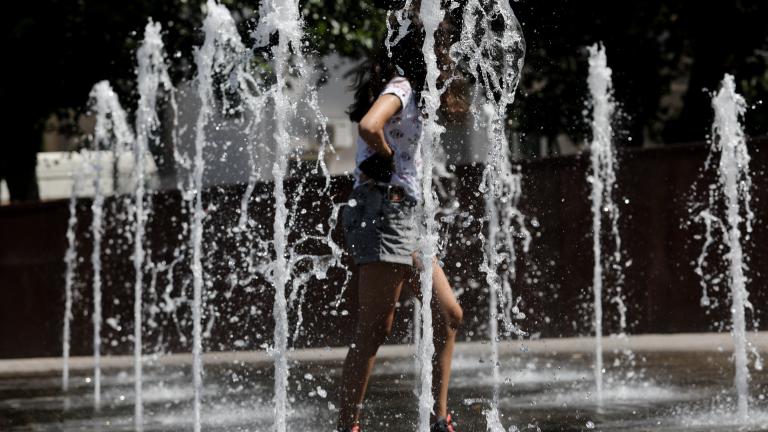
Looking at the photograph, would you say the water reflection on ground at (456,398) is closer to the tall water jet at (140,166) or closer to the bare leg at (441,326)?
the tall water jet at (140,166)

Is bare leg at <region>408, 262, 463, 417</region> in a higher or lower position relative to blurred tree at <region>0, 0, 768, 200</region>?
lower

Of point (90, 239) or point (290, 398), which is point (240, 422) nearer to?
point (290, 398)

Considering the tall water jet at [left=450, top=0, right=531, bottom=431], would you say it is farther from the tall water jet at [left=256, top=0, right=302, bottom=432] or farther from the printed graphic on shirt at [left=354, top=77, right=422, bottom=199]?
the tall water jet at [left=256, top=0, right=302, bottom=432]

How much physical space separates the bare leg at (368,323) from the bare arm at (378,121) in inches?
17.2

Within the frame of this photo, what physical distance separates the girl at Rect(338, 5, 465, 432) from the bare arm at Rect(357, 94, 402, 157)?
0.07m

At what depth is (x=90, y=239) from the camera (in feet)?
34.8

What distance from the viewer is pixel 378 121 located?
13.9ft

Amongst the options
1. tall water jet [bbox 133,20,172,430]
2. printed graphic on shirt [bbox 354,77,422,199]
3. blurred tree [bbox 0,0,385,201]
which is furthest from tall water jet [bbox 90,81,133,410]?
printed graphic on shirt [bbox 354,77,422,199]

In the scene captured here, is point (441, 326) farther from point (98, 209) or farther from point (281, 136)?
point (98, 209)

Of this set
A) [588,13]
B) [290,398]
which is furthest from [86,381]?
[588,13]

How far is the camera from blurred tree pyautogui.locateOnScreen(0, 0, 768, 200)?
1634 cm

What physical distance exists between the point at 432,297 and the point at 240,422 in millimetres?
1642

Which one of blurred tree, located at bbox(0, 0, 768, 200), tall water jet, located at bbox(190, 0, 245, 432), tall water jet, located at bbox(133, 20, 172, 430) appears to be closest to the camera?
tall water jet, located at bbox(190, 0, 245, 432)

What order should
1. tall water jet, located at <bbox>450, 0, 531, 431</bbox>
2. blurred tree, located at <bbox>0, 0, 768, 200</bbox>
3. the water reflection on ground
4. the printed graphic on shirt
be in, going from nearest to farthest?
the printed graphic on shirt < tall water jet, located at <bbox>450, 0, 531, 431</bbox> < the water reflection on ground < blurred tree, located at <bbox>0, 0, 768, 200</bbox>
